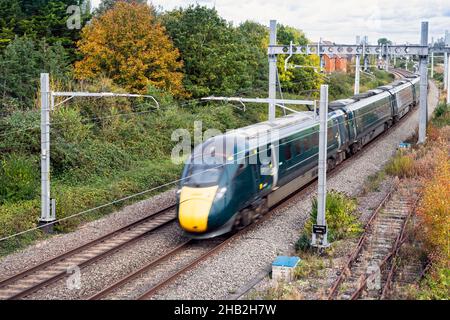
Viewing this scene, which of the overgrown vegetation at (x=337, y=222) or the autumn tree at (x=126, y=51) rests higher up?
the autumn tree at (x=126, y=51)

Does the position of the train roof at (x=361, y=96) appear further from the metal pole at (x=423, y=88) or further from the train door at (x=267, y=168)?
the train door at (x=267, y=168)

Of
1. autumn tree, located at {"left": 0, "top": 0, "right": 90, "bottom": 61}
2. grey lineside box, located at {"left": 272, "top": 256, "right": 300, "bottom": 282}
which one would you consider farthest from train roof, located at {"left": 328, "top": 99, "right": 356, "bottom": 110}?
autumn tree, located at {"left": 0, "top": 0, "right": 90, "bottom": 61}

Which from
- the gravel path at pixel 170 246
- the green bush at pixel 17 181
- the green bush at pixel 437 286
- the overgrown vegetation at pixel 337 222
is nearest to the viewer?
the green bush at pixel 437 286

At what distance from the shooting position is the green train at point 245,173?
15406 mm

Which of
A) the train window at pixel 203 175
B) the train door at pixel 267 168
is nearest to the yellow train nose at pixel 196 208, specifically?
the train window at pixel 203 175

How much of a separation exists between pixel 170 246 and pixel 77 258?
2604 millimetres

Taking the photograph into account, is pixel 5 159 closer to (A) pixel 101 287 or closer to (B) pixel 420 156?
(A) pixel 101 287

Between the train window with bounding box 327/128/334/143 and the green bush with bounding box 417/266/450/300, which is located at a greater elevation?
the train window with bounding box 327/128/334/143

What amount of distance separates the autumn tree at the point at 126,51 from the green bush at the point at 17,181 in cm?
1085

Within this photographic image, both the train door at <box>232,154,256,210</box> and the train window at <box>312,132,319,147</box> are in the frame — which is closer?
the train door at <box>232,154,256,210</box>

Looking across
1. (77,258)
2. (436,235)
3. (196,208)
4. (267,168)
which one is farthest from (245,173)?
(436,235)

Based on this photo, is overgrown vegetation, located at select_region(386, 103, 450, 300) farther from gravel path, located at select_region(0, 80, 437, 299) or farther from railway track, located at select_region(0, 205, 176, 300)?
railway track, located at select_region(0, 205, 176, 300)

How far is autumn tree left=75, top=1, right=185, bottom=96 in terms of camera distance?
29.8m

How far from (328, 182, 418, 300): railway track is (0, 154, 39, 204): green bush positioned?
35.5ft
